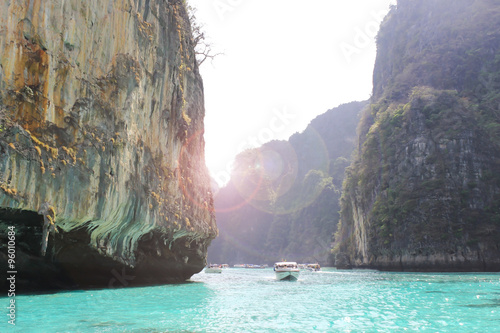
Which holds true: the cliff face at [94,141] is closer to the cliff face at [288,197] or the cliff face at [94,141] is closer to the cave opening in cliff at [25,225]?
the cave opening in cliff at [25,225]

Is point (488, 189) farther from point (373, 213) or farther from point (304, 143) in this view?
point (304, 143)

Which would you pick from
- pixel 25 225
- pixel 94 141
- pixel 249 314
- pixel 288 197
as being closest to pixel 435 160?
pixel 249 314

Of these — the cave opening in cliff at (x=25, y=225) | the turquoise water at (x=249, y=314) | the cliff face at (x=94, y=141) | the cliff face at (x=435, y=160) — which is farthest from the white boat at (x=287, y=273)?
the cliff face at (x=435, y=160)

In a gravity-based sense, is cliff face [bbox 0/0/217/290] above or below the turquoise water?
above

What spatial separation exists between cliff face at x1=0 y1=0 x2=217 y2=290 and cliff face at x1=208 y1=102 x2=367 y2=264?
306 ft

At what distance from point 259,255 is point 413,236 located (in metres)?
91.7

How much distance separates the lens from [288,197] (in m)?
149

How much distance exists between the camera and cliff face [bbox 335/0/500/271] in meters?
51.2

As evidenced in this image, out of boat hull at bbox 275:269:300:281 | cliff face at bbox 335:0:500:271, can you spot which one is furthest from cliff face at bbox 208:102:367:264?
boat hull at bbox 275:269:300:281

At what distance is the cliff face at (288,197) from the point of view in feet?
414

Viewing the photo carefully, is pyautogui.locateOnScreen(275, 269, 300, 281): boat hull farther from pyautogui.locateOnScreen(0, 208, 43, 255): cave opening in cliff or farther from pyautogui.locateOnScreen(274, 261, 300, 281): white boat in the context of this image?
pyautogui.locateOnScreen(0, 208, 43, 255): cave opening in cliff

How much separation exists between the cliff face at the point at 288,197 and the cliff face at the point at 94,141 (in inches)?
3672

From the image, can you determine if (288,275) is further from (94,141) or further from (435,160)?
(435,160)

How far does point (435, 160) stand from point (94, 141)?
49.9m
